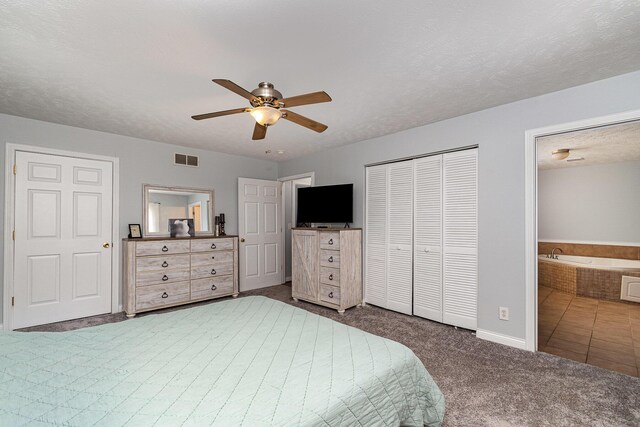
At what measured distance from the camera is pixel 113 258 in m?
3.82

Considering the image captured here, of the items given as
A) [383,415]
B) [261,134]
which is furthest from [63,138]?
[383,415]

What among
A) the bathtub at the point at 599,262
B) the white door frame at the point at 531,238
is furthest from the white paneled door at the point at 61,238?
the bathtub at the point at 599,262

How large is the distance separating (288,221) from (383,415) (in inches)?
190

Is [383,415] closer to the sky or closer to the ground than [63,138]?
closer to the ground

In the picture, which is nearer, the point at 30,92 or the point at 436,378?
the point at 436,378

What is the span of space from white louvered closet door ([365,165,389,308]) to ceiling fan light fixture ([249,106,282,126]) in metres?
2.25

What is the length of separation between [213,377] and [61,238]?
11.7ft

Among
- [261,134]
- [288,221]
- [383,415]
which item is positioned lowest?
[383,415]

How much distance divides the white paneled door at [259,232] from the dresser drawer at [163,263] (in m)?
1.08

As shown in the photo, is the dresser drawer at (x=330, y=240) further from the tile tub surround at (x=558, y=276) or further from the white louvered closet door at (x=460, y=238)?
the tile tub surround at (x=558, y=276)

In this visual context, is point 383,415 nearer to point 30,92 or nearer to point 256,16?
point 256,16

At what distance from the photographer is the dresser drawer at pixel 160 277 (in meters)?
3.65

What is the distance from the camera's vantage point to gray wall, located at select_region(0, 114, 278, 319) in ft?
10.8

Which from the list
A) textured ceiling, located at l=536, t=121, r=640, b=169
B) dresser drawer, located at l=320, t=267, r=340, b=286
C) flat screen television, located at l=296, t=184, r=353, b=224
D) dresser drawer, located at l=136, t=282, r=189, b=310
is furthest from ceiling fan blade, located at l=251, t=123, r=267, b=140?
textured ceiling, located at l=536, t=121, r=640, b=169
